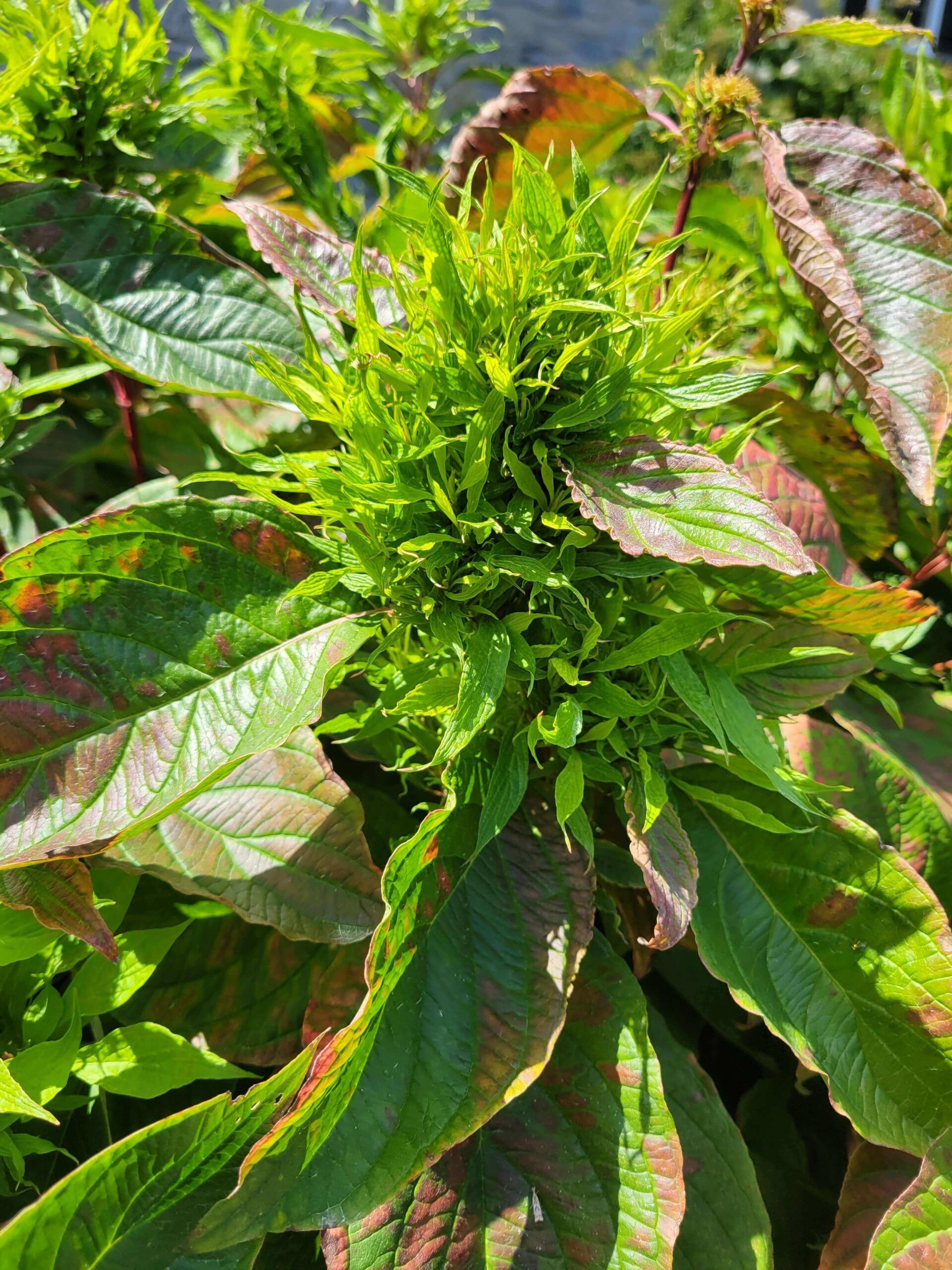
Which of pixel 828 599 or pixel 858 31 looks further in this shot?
pixel 858 31

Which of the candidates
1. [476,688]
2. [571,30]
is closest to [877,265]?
[476,688]

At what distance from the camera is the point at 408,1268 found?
1.76 feet

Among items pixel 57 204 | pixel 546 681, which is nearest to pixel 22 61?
pixel 57 204

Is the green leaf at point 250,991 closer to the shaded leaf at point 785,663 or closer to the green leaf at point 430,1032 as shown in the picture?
the green leaf at point 430,1032

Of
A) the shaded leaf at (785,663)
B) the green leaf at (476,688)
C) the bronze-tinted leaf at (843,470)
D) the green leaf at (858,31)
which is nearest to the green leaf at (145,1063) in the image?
the green leaf at (476,688)

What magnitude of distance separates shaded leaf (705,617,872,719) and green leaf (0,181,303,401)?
37 centimetres

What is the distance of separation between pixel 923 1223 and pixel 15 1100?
0.52 metres

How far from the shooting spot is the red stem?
31.0 inches

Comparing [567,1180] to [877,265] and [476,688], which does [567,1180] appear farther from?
[877,265]

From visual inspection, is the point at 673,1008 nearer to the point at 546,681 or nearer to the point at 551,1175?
the point at 551,1175

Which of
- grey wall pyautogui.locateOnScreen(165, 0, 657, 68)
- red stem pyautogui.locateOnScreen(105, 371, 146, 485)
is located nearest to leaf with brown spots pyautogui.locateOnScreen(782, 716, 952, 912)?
red stem pyautogui.locateOnScreen(105, 371, 146, 485)

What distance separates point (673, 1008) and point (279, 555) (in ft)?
1.69

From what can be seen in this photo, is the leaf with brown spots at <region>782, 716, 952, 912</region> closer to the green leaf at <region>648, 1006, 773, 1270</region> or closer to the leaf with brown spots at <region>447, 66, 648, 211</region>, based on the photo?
the green leaf at <region>648, 1006, 773, 1270</region>

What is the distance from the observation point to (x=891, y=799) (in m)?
0.73
